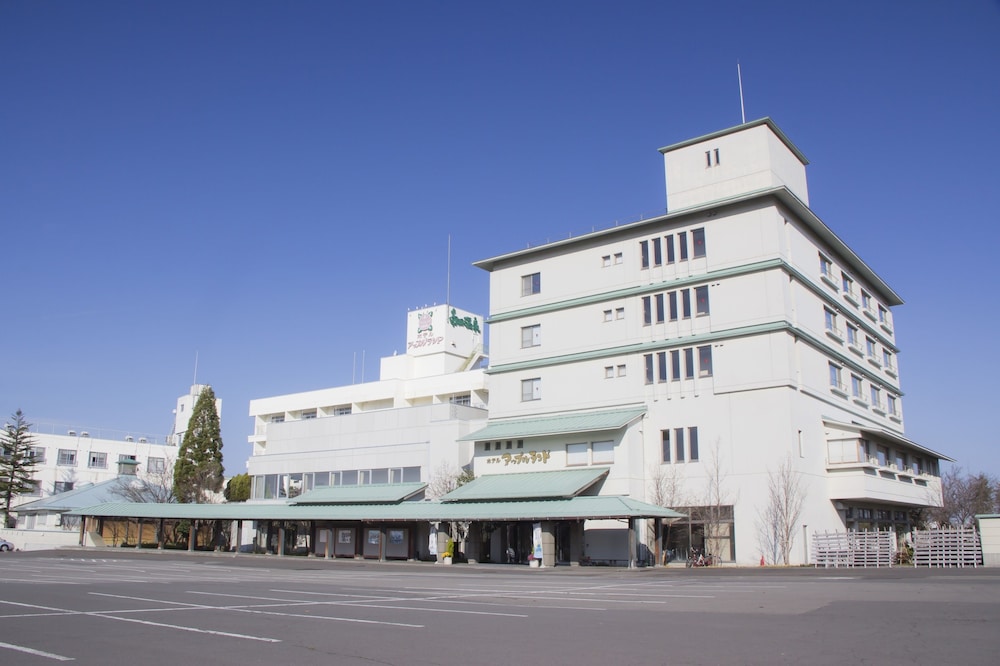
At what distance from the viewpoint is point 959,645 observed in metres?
9.23

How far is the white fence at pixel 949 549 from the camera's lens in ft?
120

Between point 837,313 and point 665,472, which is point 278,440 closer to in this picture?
point 665,472

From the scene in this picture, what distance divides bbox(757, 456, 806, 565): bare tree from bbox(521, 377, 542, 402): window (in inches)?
564

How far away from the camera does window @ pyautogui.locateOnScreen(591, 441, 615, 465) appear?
40.0 m

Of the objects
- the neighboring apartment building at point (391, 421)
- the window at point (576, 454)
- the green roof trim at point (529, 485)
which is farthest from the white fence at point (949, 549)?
the neighboring apartment building at point (391, 421)

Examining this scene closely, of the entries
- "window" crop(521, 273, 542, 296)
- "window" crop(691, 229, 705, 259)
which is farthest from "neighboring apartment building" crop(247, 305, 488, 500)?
"window" crop(691, 229, 705, 259)

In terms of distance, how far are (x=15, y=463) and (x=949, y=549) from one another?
74.4 meters

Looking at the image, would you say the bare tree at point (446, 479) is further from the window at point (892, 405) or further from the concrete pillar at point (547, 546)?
the window at point (892, 405)

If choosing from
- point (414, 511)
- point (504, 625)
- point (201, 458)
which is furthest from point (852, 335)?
point (201, 458)

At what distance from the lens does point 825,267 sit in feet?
147

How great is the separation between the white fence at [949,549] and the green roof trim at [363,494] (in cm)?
2646

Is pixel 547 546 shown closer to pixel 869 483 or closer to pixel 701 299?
pixel 701 299

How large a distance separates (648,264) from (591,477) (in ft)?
39.2

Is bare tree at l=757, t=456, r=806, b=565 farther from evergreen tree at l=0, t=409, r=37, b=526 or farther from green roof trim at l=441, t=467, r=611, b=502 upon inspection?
evergreen tree at l=0, t=409, r=37, b=526
